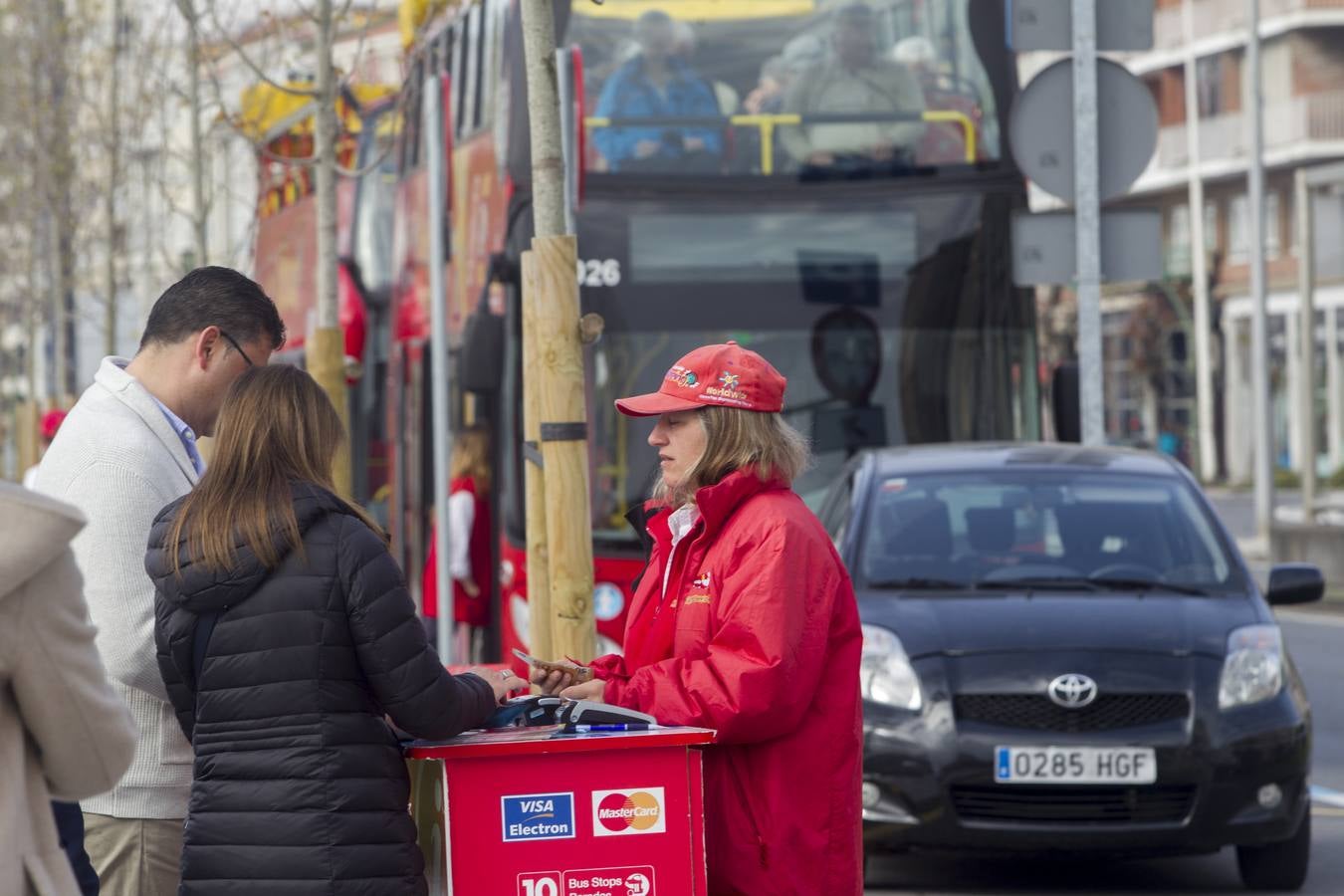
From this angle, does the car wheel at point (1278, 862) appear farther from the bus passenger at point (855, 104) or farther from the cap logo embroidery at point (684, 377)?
the bus passenger at point (855, 104)

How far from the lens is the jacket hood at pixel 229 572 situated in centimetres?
377

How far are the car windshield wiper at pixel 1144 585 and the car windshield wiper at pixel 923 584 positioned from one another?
0.49m

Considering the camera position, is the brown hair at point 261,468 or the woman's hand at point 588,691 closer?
the brown hair at point 261,468

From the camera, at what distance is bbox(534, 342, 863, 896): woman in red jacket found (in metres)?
3.96

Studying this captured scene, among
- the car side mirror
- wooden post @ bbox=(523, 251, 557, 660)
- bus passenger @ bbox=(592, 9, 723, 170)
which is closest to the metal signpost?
bus passenger @ bbox=(592, 9, 723, 170)

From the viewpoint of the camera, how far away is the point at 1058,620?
26.2 ft

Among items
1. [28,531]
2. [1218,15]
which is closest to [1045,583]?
[28,531]

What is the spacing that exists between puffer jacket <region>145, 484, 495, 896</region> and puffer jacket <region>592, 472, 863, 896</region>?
516 millimetres

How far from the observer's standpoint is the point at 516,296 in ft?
38.4

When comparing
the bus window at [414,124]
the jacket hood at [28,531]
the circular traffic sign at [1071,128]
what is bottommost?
the jacket hood at [28,531]

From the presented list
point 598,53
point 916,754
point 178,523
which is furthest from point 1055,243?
point 178,523

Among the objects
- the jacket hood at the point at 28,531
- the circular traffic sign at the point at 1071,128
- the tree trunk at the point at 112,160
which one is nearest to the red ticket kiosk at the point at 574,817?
the jacket hood at the point at 28,531

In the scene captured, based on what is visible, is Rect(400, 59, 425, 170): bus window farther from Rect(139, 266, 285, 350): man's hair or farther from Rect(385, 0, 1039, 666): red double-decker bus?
Rect(139, 266, 285, 350): man's hair

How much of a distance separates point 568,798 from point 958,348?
7696 millimetres
